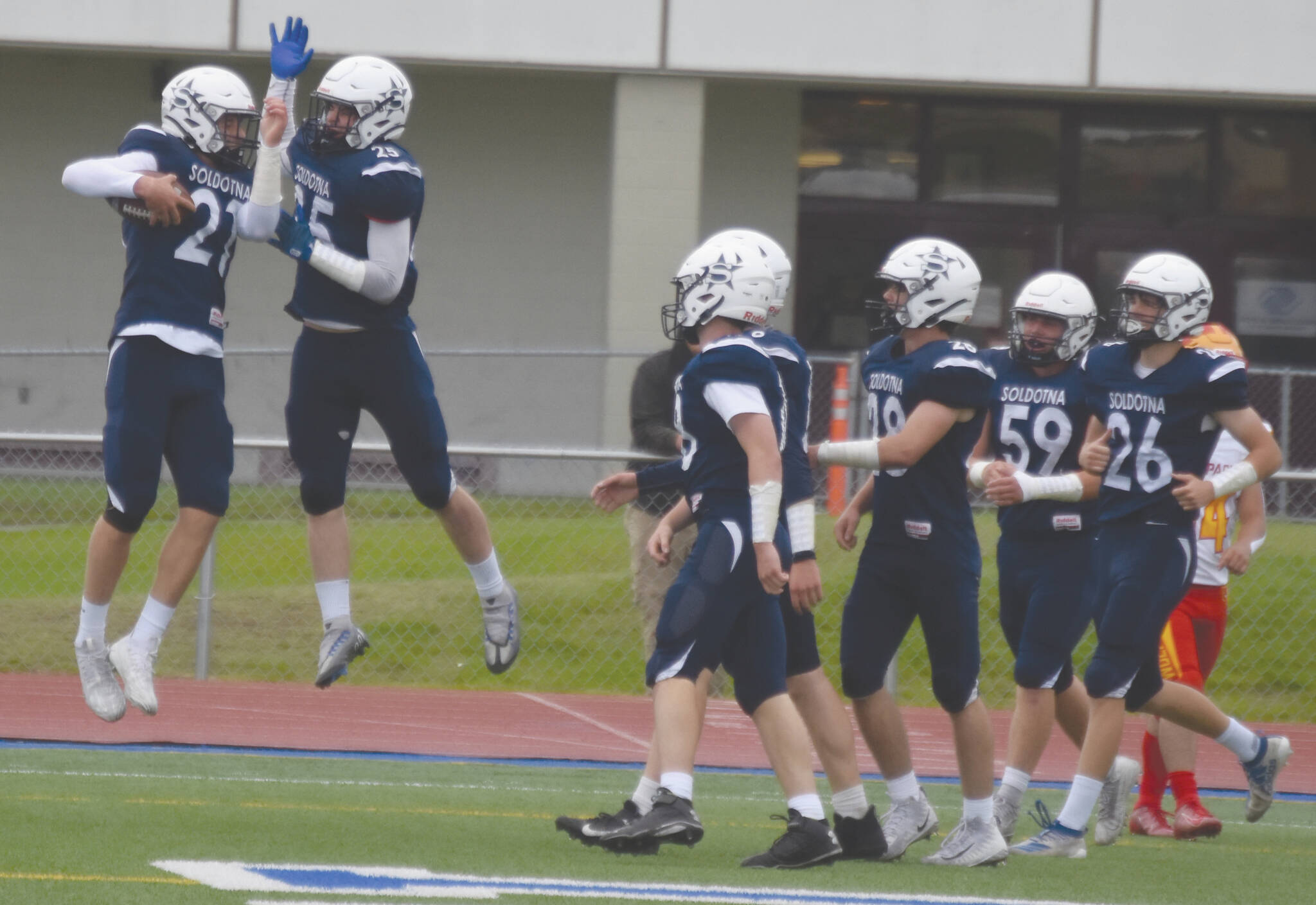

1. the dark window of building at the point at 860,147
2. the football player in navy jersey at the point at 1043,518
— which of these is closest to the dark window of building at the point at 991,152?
the dark window of building at the point at 860,147

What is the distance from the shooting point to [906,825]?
618cm

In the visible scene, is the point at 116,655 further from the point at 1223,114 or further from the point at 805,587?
the point at 1223,114

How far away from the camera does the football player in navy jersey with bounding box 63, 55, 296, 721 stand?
629cm

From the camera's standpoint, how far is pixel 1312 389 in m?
14.3

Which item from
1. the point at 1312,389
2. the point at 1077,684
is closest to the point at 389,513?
the point at 1077,684

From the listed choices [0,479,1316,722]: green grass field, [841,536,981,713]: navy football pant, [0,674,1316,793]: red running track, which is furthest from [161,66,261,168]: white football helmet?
[0,479,1316,722]: green grass field

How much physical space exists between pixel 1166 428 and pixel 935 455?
0.87m

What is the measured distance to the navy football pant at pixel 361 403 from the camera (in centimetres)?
655

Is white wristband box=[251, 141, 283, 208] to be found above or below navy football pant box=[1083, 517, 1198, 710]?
above

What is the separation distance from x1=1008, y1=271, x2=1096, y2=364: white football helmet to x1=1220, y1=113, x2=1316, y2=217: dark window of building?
10.9m

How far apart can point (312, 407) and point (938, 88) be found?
9420mm

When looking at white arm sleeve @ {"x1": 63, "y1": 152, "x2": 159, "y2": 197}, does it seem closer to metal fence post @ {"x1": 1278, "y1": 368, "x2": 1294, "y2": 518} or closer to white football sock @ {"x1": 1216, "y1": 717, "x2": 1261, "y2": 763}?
white football sock @ {"x1": 1216, "y1": 717, "x2": 1261, "y2": 763}

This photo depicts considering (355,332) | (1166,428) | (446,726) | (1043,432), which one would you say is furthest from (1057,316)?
(446,726)

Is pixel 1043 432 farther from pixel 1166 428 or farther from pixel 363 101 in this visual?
pixel 363 101
